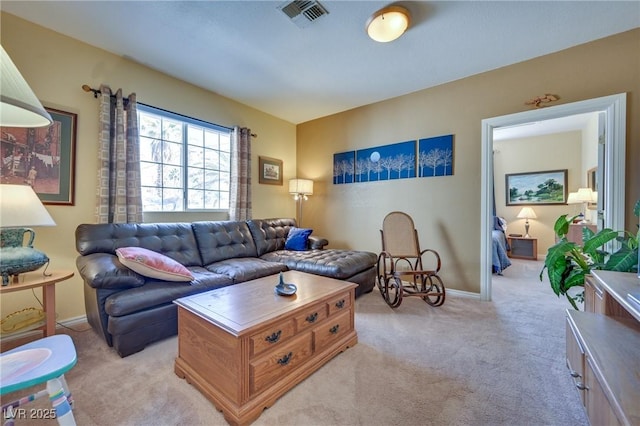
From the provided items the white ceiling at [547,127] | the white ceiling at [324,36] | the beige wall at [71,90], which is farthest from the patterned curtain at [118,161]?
the white ceiling at [547,127]

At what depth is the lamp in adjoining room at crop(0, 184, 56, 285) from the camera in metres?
1.57

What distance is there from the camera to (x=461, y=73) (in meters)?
3.04

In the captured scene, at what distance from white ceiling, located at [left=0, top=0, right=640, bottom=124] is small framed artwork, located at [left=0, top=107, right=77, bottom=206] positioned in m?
0.83

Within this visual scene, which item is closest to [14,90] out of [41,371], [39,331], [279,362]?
[41,371]

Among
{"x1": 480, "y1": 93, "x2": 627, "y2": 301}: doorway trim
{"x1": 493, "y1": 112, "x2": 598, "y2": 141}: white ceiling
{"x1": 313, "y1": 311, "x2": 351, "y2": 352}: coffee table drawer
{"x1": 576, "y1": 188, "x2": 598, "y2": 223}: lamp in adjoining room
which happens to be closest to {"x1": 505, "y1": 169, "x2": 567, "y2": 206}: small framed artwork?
{"x1": 576, "y1": 188, "x2": 598, "y2": 223}: lamp in adjoining room

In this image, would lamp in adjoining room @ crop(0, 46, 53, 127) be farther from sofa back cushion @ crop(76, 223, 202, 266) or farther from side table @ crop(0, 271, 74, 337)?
sofa back cushion @ crop(76, 223, 202, 266)

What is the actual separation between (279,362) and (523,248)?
619cm

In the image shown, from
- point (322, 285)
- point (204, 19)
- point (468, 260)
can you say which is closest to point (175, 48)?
point (204, 19)

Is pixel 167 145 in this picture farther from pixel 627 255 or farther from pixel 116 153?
pixel 627 255

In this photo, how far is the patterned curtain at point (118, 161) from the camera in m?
2.52

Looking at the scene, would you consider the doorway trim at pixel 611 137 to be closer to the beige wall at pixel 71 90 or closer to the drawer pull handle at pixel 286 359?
the drawer pull handle at pixel 286 359

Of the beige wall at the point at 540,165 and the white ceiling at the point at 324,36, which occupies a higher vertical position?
the white ceiling at the point at 324,36

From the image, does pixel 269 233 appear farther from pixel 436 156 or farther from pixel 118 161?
pixel 436 156

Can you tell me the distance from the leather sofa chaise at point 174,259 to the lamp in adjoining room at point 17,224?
0.31 metres
